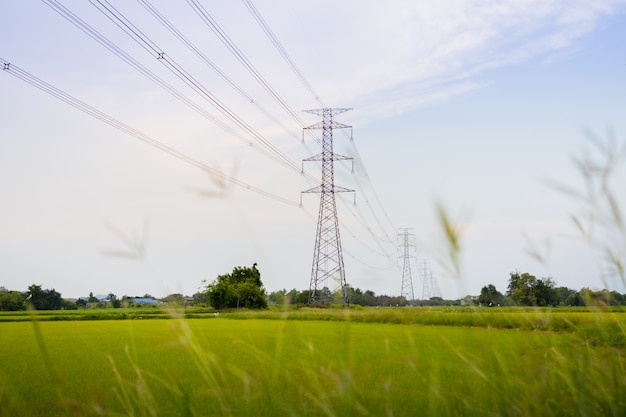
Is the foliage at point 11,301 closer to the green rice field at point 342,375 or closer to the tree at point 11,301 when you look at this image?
the tree at point 11,301

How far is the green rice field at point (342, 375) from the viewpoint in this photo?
1435 mm

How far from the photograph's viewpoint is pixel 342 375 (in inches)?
52.6

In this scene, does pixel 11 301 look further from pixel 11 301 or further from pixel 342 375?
pixel 342 375

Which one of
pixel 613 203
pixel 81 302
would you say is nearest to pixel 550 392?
pixel 613 203

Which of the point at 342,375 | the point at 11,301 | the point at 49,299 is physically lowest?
the point at 342,375

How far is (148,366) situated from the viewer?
35.7ft

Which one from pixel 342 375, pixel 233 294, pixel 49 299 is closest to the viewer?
pixel 342 375

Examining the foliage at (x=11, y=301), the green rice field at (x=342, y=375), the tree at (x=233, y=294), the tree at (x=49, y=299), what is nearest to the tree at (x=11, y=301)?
the foliage at (x=11, y=301)

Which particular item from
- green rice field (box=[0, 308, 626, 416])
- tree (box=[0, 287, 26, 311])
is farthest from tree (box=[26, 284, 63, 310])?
green rice field (box=[0, 308, 626, 416])

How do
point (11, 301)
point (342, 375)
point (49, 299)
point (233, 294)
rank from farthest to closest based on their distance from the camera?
point (49, 299) → point (11, 301) → point (233, 294) → point (342, 375)

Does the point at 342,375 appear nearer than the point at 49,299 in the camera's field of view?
Yes

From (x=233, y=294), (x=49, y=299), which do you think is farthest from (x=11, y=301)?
(x=233, y=294)

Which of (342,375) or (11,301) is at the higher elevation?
(11,301)

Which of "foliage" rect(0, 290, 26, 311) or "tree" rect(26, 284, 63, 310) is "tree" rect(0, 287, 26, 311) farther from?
"tree" rect(26, 284, 63, 310)
